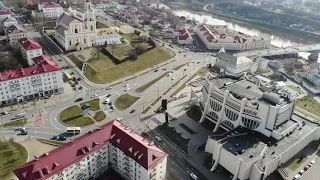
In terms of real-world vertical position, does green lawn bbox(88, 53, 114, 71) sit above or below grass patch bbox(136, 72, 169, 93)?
above

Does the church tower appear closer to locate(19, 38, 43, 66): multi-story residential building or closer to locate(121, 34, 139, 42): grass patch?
locate(121, 34, 139, 42): grass patch

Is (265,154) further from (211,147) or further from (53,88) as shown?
(53,88)

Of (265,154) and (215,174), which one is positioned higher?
(265,154)

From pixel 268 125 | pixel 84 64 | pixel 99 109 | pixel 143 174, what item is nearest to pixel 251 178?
pixel 268 125

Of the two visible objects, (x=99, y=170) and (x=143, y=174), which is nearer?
(x=143, y=174)

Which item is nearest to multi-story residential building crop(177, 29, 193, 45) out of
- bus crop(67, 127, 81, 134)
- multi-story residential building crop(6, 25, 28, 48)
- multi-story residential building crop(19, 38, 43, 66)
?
multi-story residential building crop(19, 38, 43, 66)

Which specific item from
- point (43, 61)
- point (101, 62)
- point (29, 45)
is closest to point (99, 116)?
point (43, 61)

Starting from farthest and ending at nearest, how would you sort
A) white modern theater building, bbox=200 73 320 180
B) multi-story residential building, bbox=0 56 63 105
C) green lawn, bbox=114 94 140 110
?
green lawn, bbox=114 94 140 110 < multi-story residential building, bbox=0 56 63 105 < white modern theater building, bbox=200 73 320 180

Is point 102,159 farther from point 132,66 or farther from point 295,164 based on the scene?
point 132,66
